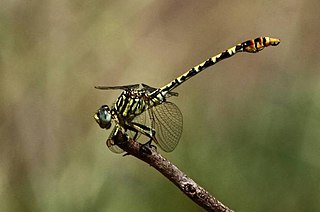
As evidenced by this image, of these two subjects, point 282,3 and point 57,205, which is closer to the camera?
point 57,205

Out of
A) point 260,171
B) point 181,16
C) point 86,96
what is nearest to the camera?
point 260,171

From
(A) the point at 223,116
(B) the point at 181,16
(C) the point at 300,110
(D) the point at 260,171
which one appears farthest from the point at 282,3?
(B) the point at 181,16

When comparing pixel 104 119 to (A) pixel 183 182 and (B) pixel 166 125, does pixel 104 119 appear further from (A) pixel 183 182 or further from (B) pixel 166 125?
(A) pixel 183 182

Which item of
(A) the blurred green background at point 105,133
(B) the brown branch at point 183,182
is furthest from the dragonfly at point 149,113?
(A) the blurred green background at point 105,133

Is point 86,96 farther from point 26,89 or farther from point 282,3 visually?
point 282,3

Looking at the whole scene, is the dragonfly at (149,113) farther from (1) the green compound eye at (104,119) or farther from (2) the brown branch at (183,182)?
(2) the brown branch at (183,182)
